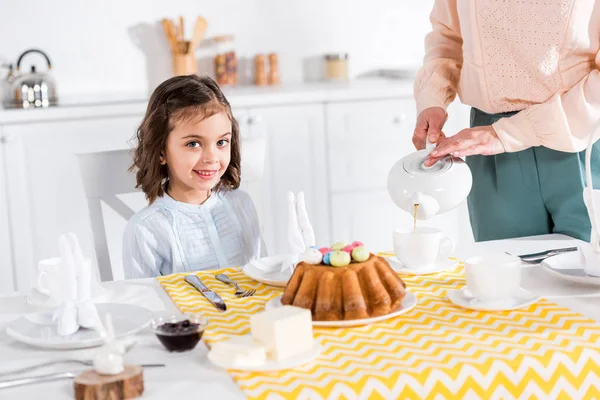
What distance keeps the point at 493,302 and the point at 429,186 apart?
346 millimetres

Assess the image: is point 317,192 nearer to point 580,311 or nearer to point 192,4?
point 192,4

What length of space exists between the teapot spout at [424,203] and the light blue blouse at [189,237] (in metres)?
0.59

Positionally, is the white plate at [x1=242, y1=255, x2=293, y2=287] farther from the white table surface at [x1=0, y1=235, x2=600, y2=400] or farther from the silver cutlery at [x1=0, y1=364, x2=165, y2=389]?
the silver cutlery at [x1=0, y1=364, x2=165, y2=389]

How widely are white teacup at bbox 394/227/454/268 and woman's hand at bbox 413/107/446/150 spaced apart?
0.45 m

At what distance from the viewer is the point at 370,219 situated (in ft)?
12.1

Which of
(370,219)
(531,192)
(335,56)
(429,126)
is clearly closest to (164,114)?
(429,126)

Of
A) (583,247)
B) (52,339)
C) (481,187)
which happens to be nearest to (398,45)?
(481,187)

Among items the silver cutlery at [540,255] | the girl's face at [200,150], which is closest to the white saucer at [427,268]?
the silver cutlery at [540,255]

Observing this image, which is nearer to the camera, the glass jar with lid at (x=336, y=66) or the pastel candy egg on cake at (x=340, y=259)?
the pastel candy egg on cake at (x=340, y=259)

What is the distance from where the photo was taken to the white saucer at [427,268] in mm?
1523

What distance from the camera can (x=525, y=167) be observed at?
1.92 meters

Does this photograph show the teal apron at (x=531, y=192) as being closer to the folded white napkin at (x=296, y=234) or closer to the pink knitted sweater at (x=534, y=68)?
the pink knitted sweater at (x=534, y=68)

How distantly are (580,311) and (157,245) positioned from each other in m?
1.01

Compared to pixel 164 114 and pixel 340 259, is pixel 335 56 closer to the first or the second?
pixel 164 114
